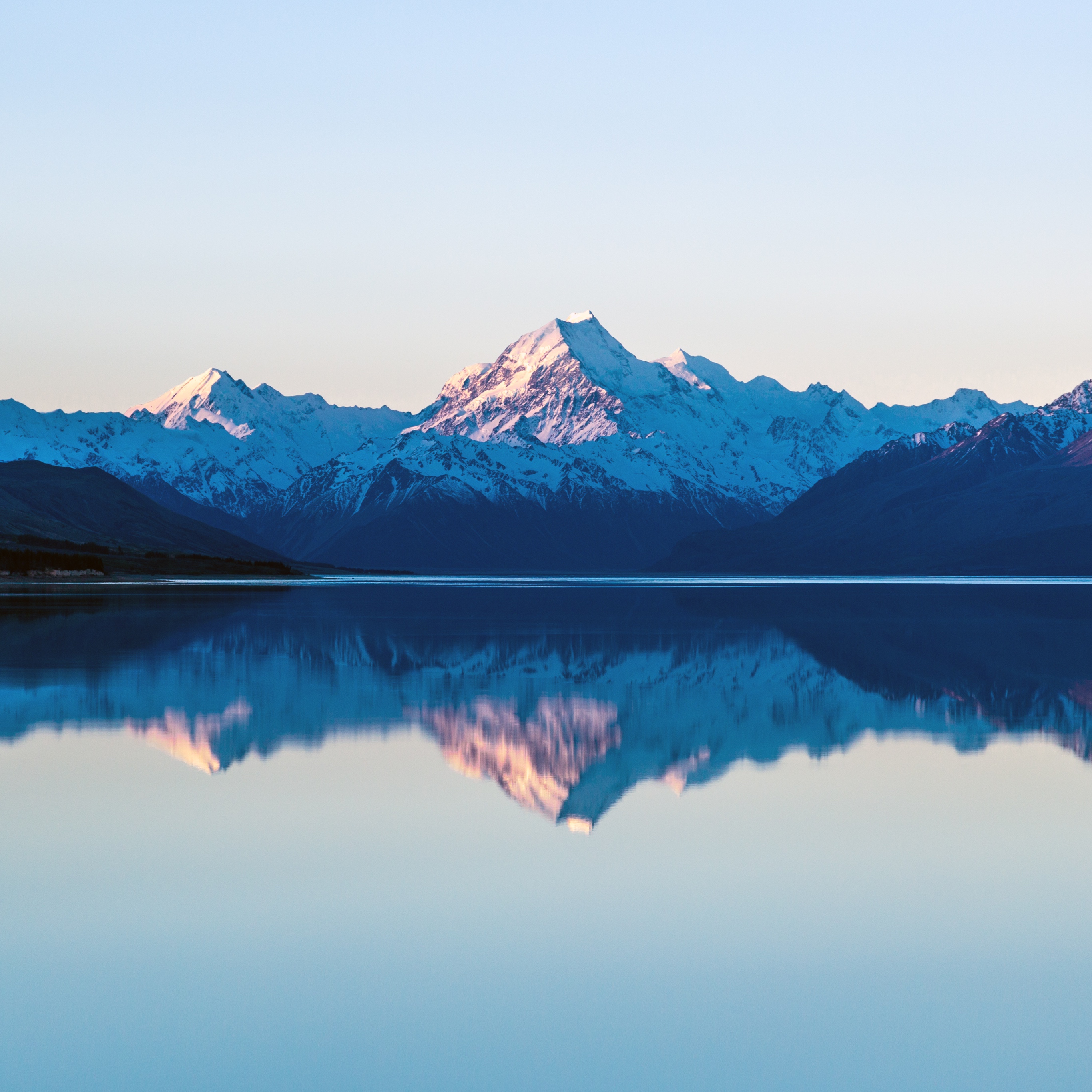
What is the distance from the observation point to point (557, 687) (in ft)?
151

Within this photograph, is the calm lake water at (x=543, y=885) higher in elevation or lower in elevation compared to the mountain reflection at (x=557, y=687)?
lower

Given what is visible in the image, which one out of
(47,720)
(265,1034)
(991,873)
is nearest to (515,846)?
(991,873)

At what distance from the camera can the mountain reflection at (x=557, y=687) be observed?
32.3 m

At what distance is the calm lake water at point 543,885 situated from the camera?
13.9m

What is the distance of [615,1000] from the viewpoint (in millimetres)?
15117

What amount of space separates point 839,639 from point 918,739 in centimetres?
3841

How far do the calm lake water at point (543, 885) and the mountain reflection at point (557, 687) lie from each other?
27 cm

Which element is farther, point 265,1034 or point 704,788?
point 704,788

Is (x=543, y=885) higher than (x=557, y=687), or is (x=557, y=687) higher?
(x=557, y=687)

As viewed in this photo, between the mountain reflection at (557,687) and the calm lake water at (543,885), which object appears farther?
the mountain reflection at (557,687)

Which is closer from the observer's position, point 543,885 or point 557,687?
point 543,885

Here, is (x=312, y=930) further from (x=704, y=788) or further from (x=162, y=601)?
(x=162, y=601)

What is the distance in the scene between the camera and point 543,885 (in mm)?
19906

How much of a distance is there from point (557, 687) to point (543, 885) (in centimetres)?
2616
